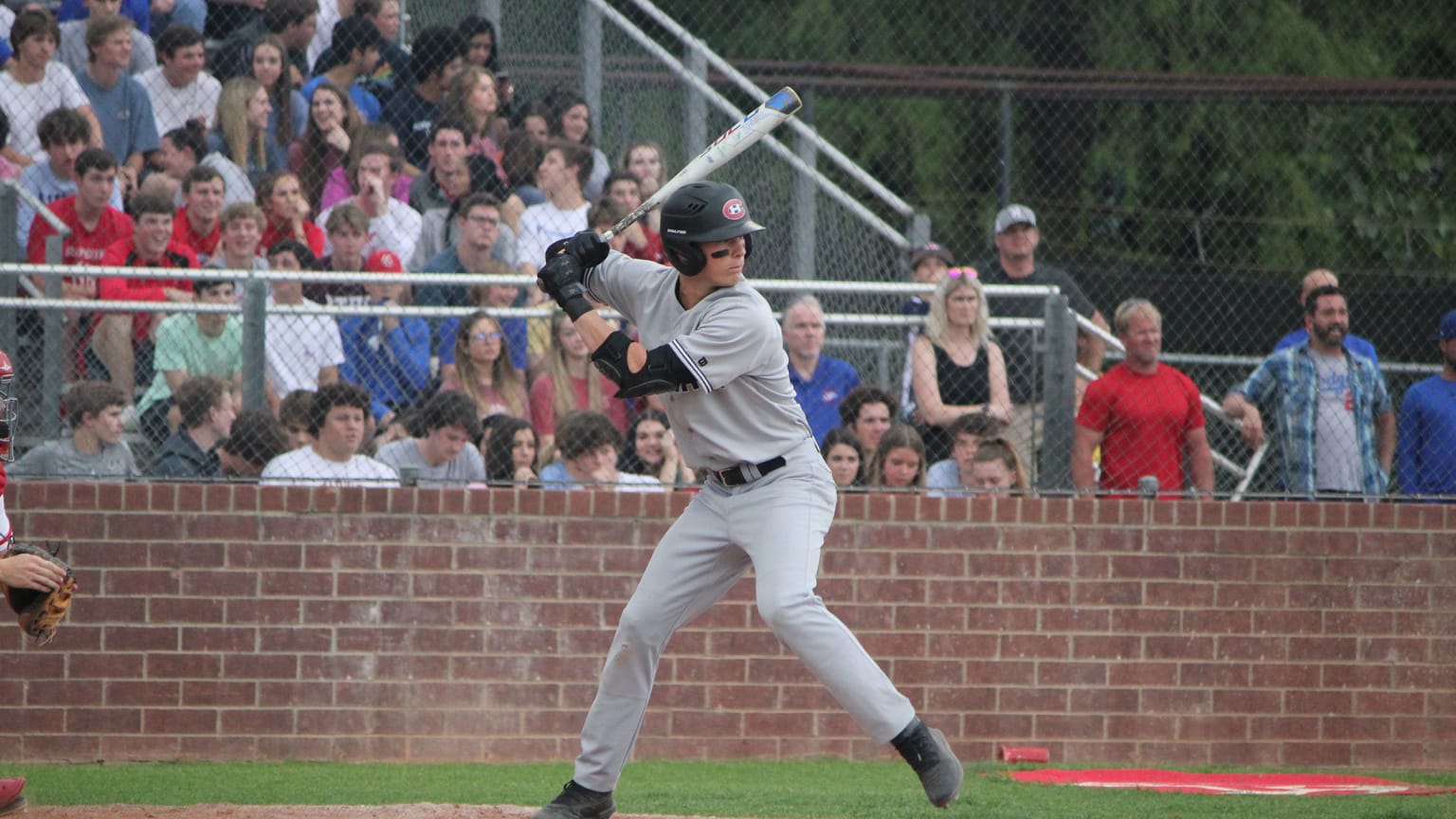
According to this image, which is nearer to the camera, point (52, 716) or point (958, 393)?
point (52, 716)

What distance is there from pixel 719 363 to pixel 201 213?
425 centimetres

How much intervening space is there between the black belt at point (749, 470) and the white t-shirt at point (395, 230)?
3.88 metres

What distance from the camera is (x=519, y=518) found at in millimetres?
7777

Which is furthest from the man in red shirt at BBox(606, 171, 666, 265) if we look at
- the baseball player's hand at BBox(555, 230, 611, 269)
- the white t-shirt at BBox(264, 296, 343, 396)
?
the baseball player's hand at BBox(555, 230, 611, 269)

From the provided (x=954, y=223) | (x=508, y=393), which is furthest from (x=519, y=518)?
(x=954, y=223)

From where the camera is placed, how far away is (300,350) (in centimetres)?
790

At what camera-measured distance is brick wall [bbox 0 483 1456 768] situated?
756cm

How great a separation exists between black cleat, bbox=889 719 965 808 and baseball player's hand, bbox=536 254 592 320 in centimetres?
155

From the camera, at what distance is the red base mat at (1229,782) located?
720 centimetres

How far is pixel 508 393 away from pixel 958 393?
6.66ft

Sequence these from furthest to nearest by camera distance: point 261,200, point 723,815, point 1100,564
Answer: point 261,200 < point 1100,564 < point 723,815

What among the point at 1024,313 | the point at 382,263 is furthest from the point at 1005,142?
the point at 382,263

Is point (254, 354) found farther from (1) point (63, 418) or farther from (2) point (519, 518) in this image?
(2) point (519, 518)

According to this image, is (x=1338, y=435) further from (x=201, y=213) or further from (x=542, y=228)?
(x=201, y=213)
